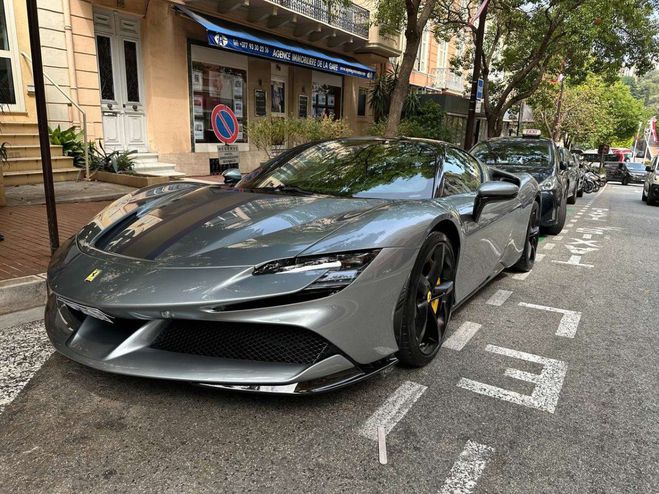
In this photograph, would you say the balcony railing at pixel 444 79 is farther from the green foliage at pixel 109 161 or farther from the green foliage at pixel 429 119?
the green foliage at pixel 109 161

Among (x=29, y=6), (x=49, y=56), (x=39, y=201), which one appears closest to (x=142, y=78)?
(x=49, y=56)

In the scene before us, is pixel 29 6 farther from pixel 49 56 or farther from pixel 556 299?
pixel 49 56

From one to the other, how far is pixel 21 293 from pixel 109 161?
6.80 metres

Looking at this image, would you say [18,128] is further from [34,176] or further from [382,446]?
[382,446]

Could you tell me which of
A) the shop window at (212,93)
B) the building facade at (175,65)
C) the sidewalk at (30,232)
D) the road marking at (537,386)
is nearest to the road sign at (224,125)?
the sidewalk at (30,232)

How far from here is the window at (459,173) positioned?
3562mm

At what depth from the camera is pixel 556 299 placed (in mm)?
4664

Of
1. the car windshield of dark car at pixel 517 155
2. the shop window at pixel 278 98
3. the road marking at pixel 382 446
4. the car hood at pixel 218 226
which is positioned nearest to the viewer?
the road marking at pixel 382 446

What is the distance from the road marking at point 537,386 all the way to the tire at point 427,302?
306 millimetres

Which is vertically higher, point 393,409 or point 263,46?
point 263,46

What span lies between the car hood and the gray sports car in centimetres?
1

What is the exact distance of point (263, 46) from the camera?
12.7 metres

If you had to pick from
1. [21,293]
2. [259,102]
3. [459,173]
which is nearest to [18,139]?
[21,293]

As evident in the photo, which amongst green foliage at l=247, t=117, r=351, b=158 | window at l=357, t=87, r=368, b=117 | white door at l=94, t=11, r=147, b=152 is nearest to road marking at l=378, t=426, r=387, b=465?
green foliage at l=247, t=117, r=351, b=158
